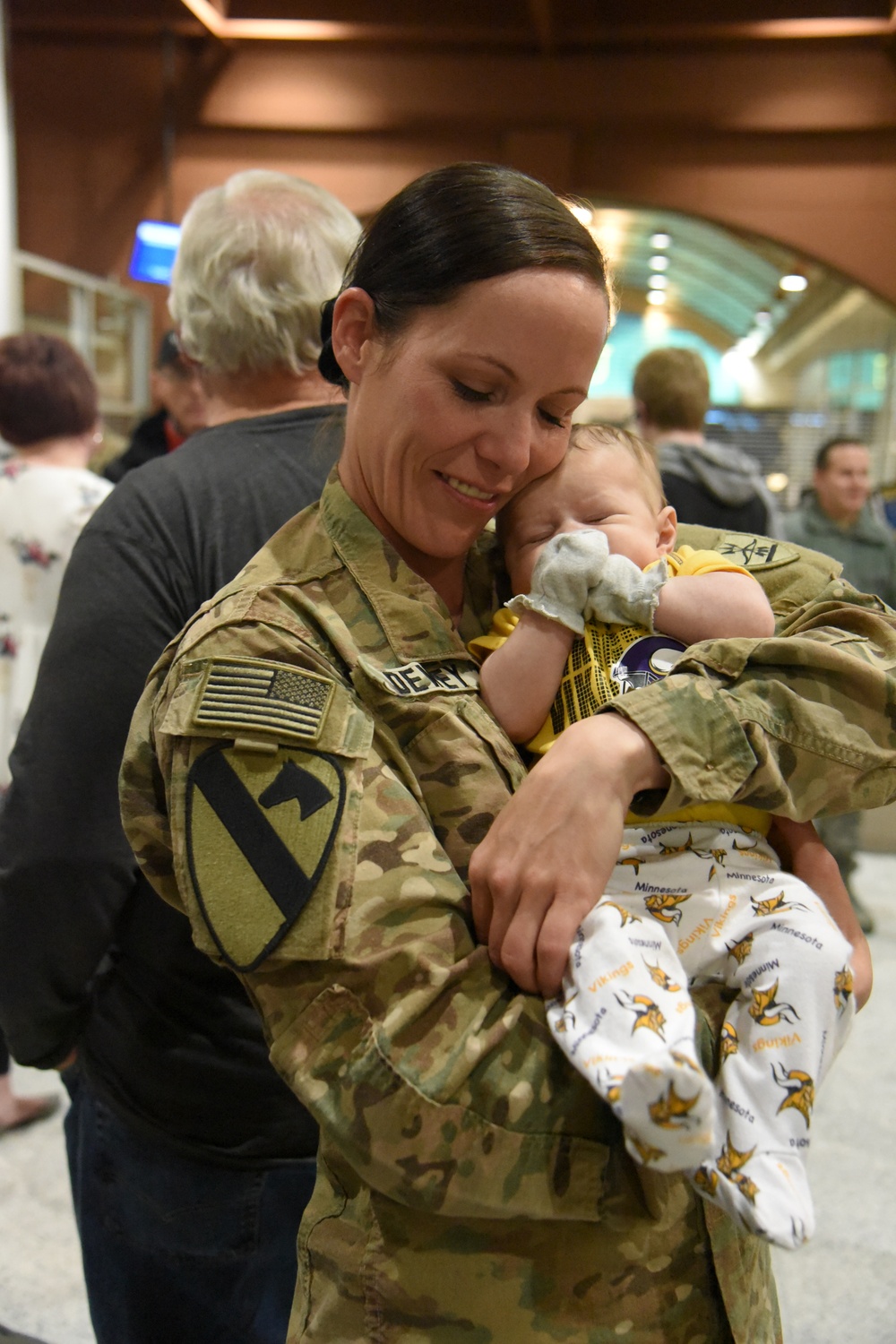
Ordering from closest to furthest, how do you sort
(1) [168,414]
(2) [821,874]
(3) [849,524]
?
1. (2) [821,874]
2. (1) [168,414]
3. (3) [849,524]

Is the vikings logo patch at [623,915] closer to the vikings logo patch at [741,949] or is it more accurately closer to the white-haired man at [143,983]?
the vikings logo patch at [741,949]

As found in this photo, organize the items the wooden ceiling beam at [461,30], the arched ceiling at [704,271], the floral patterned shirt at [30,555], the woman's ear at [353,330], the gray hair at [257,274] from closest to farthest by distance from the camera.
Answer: the woman's ear at [353,330], the gray hair at [257,274], the floral patterned shirt at [30,555], the wooden ceiling beam at [461,30], the arched ceiling at [704,271]

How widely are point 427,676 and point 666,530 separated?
0.44 meters

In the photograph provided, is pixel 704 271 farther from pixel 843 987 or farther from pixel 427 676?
pixel 843 987

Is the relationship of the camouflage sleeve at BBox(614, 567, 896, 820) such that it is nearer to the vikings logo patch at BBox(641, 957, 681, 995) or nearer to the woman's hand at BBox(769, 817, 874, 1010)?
the woman's hand at BBox(769, 817, 874, 1010)

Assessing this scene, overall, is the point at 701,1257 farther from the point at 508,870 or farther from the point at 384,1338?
the point at 508,870

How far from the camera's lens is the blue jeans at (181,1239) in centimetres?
147

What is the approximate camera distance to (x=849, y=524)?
5.20 meters

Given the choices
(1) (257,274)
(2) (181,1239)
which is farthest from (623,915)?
(1) (257,274)

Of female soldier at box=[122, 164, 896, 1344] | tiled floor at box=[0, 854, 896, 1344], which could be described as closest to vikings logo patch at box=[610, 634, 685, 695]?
female soldier at box=[122, 164, 896, 1344]

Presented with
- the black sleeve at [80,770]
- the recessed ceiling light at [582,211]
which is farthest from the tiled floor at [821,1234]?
the recessed ceiling light at [582,211]

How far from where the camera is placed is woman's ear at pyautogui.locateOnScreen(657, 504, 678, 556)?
134 cm

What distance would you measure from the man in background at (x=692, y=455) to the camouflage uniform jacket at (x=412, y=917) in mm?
2241

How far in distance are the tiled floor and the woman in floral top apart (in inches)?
42.8
